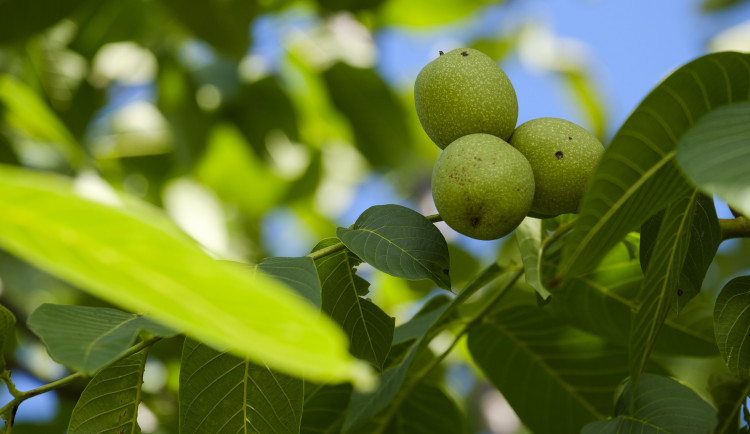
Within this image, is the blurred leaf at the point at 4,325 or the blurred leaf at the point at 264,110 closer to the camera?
the blurred leaf at the point at 4,325

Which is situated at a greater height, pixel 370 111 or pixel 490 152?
pixel 490 152

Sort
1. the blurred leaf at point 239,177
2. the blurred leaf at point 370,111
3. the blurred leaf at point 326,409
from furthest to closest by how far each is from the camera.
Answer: the blurred leaf at point 239,177
the blurred leaf at point 370,111
the blurred leaf at point 326,409

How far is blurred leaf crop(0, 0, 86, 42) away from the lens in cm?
202

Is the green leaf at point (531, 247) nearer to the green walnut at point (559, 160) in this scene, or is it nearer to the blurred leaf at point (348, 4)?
the green walnut at point (559, 160)

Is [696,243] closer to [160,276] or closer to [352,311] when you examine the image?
[352,311]

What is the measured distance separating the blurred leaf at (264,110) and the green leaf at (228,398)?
1.71 meters

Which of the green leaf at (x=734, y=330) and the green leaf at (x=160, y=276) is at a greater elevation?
the green leaf at (x=160, y=276)

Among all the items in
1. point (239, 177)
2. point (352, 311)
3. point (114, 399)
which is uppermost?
point (352, 311)

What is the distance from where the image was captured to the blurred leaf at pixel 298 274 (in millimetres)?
781

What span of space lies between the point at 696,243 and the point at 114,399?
2.38ft

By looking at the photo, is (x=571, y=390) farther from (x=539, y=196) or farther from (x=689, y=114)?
(x=689, y=114)

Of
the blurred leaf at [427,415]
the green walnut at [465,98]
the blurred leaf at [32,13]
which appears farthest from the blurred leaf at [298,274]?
the blurred leaf at [32,13]

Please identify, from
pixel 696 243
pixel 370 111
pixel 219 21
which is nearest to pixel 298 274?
pixel 696 243

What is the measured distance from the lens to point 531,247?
3.35 feet
